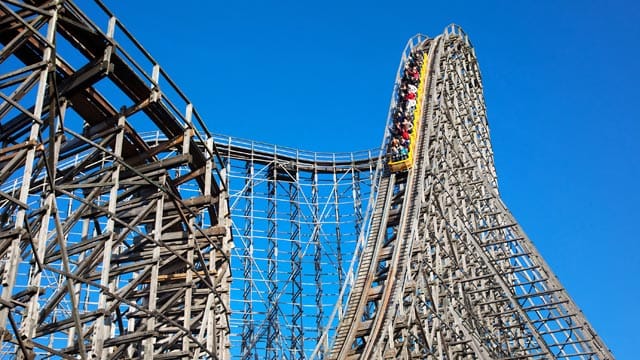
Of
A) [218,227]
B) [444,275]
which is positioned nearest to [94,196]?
[218,227]

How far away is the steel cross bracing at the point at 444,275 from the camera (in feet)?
58.9

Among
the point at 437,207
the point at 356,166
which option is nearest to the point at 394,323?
the point at 437,207

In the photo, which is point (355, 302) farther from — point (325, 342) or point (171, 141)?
point (171, 141)

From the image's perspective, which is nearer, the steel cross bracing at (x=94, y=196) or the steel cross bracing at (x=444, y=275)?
the steel cross bracing at (x=94, y=196)

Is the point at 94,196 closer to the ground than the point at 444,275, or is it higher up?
closer to the ground

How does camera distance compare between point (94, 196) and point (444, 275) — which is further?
point (444, 275)

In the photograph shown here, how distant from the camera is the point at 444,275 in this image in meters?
20.6

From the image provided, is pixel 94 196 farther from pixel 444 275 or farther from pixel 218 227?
pixel 444 275

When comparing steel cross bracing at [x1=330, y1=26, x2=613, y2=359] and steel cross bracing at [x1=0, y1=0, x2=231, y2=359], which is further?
steel cross bracing at [x1=330, y1=26, x2=613, y2=359]

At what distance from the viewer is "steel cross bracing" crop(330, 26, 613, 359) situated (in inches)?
707

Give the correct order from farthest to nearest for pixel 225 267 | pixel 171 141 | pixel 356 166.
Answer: pixel 356 166
pixel 225 267
pixel 171 141

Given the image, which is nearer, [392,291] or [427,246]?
[392,291]

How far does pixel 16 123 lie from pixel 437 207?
509 inches

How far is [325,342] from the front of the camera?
1723cm
